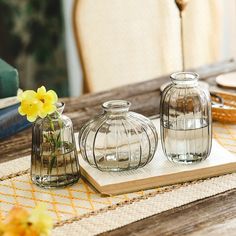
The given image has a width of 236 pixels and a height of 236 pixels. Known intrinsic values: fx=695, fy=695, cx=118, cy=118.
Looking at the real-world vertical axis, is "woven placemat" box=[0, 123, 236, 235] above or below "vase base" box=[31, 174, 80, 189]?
below

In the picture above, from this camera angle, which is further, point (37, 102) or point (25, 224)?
point (37, 102)

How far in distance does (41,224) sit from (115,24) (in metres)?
1.56

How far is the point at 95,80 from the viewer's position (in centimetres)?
239

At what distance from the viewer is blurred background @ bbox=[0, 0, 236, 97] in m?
3.40

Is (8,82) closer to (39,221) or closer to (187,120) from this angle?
(187,120)

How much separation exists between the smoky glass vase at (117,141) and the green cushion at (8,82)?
404 mm

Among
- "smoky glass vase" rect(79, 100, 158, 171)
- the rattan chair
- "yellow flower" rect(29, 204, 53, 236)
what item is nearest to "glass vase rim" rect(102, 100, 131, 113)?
"smoky glass vase" rect(79, 100, 158, 171)

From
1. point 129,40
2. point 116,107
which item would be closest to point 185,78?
point 116,107

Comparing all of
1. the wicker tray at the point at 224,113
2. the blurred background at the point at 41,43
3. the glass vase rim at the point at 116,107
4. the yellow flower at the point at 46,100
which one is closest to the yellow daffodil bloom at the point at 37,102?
the yellow flower at the point at 46,100

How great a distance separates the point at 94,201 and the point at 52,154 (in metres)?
0.13

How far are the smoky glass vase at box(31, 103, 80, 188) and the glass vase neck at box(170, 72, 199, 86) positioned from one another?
0.23 m

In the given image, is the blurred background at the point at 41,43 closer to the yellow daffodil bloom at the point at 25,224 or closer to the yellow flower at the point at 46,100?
the yellow flower at the point at 46,100

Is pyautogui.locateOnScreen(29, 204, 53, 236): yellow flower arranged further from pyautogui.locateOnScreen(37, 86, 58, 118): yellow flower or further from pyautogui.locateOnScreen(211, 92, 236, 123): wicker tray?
pyautogui.locateOnScreen(211, 92, 236, 123): wicker tray

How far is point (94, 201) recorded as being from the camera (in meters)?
1.27
